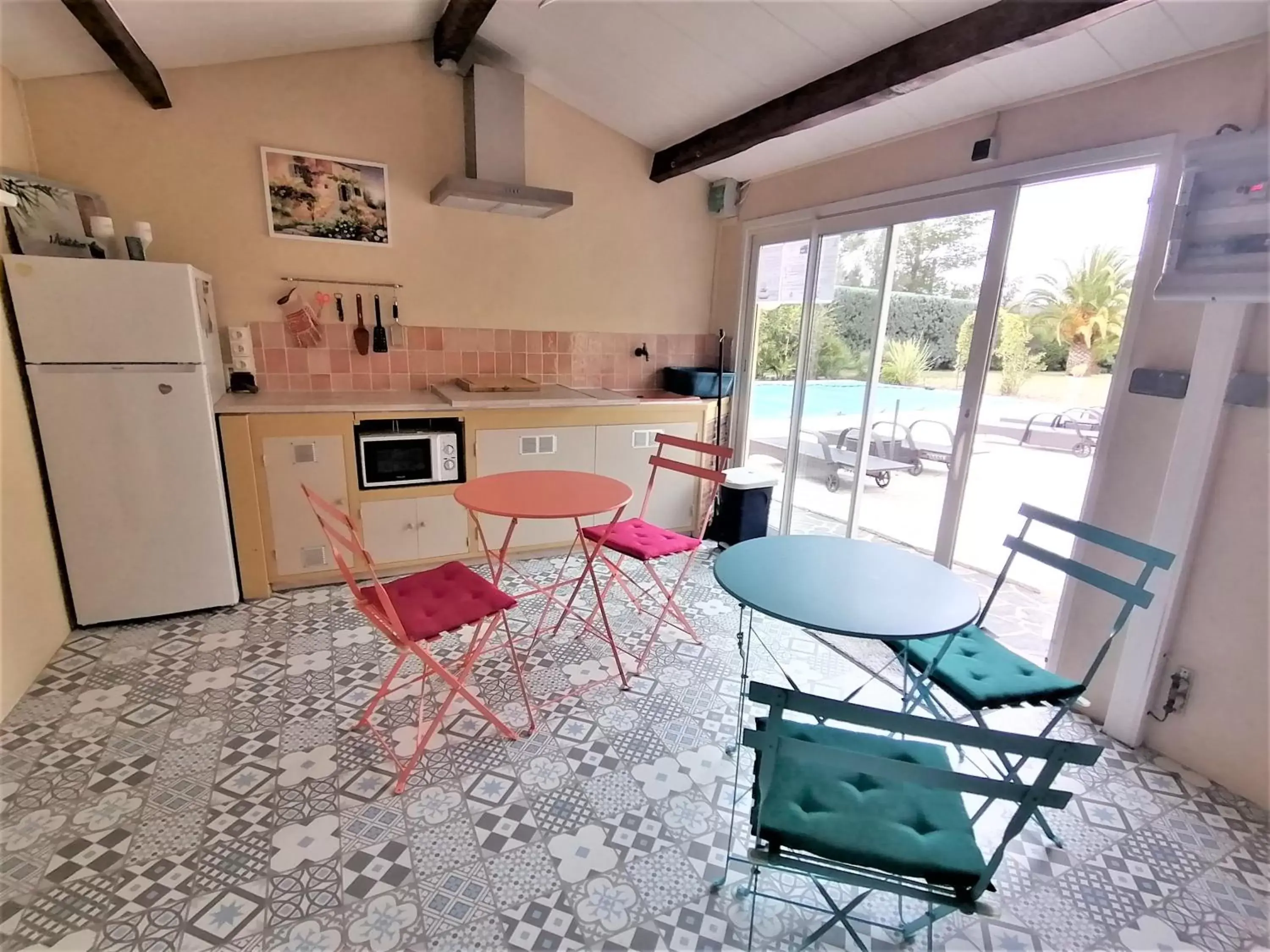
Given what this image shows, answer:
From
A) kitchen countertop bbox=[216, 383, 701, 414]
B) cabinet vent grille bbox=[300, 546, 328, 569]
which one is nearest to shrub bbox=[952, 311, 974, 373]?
kitchen countertop bbox=[216, 383, 701, 414]

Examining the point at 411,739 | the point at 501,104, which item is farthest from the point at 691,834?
the point at 501,104

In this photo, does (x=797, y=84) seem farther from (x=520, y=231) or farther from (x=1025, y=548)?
(x=1025, y=548)

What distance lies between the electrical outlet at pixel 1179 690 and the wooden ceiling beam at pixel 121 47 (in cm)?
455

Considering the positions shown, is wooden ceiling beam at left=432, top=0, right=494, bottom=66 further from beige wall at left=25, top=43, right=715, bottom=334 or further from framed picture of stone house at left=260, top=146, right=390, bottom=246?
framed picture of stone house at left=260, top=146, right=390, bottom=246

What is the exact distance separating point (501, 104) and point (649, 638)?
3131 millimetres

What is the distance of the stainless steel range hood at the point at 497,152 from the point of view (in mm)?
3254

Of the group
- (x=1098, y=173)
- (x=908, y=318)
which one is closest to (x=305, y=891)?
(x=908, y=318)

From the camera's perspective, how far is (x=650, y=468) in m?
→ 3.93

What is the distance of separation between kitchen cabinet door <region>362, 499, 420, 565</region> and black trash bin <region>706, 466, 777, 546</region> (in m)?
1.86

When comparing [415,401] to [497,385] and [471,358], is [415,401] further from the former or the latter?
[471,358]

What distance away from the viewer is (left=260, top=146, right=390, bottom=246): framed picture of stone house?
127 inches

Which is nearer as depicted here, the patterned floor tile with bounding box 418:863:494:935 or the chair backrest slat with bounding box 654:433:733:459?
the patterned floor tile with bounding box 418:863:494:935

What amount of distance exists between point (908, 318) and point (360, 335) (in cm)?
311

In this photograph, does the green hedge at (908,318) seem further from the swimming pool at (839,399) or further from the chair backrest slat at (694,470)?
the chair backrest slat at (694,470)
